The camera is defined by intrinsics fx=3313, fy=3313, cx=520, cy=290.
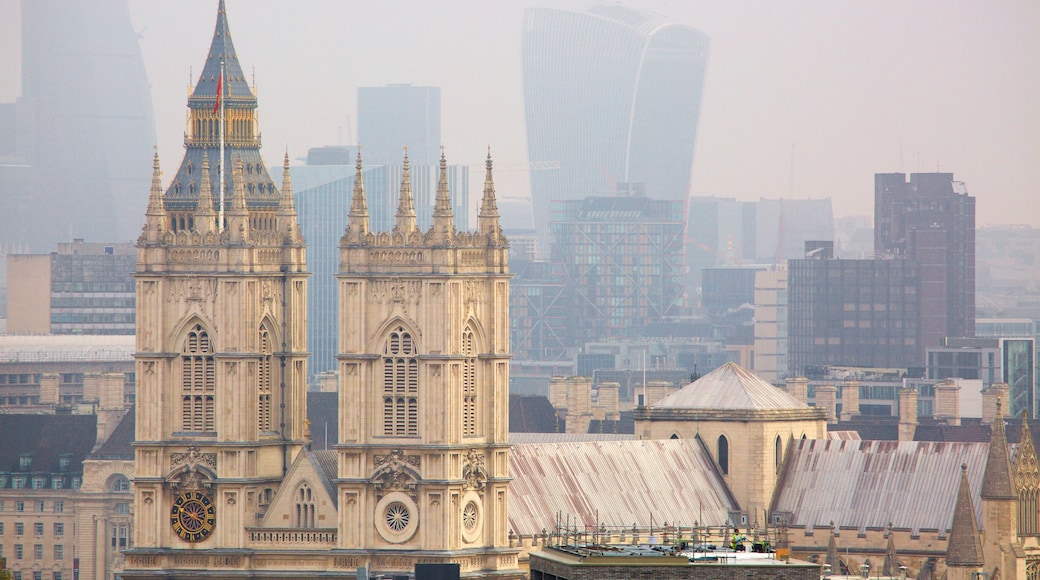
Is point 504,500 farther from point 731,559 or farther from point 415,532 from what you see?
point 731,559

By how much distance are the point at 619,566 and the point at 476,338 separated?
103 feet

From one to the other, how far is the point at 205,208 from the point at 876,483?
138 feet

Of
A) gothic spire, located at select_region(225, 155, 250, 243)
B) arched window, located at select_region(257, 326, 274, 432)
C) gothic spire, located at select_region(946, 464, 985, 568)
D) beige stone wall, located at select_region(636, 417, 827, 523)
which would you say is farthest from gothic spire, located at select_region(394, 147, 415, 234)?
beige stone wall, located at select_region(636, 417, 827, 523)

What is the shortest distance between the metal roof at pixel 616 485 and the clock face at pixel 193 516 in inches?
538

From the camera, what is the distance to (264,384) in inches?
5861

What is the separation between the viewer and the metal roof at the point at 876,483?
169m

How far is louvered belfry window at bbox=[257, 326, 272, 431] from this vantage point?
14838 centimetres

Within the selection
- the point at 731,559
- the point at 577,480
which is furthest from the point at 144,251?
the point at 731,559

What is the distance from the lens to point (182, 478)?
148 m

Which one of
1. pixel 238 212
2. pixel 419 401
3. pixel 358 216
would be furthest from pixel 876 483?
pixel 238 212

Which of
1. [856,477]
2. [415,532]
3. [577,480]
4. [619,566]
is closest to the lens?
[619,566]

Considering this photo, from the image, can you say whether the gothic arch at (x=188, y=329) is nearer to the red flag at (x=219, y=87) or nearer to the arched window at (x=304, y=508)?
the arched window at (x=304, y=508)

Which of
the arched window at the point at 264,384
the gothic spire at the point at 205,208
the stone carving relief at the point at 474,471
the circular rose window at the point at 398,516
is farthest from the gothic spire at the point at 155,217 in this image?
the stone carving relief at the point at 474,471

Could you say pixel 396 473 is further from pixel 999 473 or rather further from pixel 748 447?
pixel 748 447
